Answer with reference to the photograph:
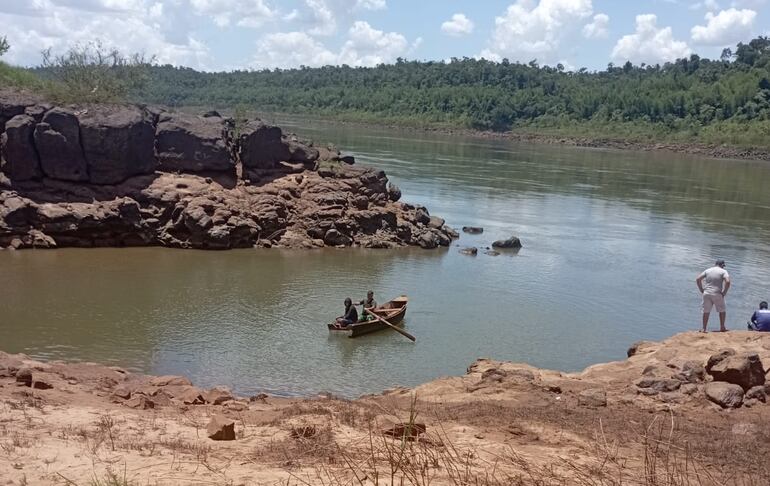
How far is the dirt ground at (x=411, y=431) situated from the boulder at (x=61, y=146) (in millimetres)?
15162

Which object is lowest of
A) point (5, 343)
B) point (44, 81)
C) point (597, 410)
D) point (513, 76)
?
point (5, 343)

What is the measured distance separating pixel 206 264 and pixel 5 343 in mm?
9422

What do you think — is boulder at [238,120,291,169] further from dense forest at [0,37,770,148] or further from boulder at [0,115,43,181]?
dense forest at [0,37,770,148]

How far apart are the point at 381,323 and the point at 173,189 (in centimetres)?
1320

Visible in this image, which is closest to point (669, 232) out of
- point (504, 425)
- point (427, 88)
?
point (504, 425)

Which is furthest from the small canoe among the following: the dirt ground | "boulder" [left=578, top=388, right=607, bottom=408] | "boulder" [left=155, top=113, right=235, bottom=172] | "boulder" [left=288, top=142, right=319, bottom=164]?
"boulder" [left=288, top=142, right=319, bottom=164]

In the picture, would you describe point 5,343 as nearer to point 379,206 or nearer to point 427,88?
point 379,206

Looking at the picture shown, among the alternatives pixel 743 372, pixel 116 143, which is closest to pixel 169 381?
pixel 743 372

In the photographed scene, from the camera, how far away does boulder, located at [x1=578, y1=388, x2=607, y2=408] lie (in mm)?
11586

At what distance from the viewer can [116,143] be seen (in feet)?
92.0

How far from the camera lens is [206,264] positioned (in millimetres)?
25734

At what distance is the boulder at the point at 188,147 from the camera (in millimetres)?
29703

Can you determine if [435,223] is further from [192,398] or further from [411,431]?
[411,431]

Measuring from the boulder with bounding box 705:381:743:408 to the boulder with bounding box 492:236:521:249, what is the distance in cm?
1874
